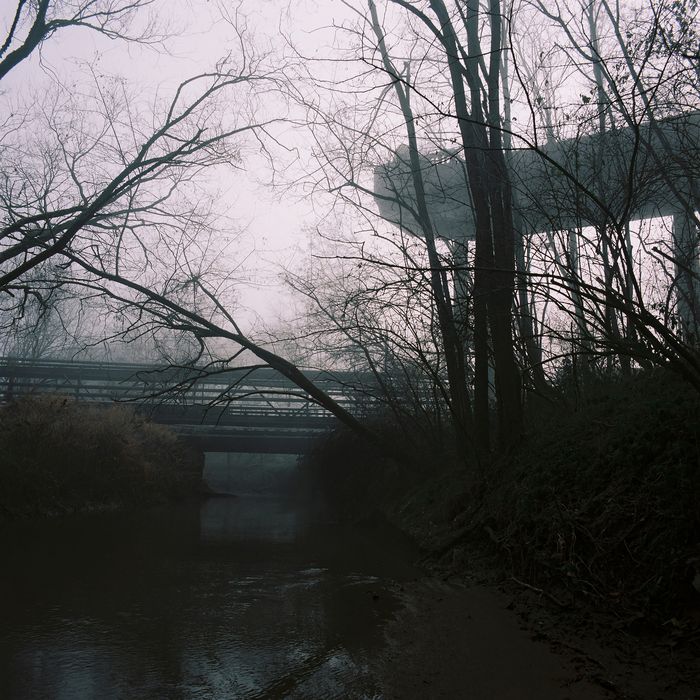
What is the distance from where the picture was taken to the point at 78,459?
1341cm

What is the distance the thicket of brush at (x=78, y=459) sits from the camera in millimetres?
11477

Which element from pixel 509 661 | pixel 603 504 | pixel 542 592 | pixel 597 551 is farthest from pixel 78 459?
pixel 509 661

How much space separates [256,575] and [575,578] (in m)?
Answer: 3.30

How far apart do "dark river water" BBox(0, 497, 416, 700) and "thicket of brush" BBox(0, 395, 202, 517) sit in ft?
6.17

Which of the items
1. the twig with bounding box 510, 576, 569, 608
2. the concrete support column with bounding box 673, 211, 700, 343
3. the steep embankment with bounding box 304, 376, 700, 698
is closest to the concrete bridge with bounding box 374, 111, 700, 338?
the concrete support column with bounding box 673, 211, 700, 343

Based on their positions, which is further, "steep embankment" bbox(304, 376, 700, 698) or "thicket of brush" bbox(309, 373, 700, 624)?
"thicket of brush" bbox(309, 373, 700, 624)

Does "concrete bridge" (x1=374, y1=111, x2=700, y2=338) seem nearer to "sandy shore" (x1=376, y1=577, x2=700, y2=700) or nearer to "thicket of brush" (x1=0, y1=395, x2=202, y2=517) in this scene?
"sandy shore" (x1=376, y1=577, x2=700, y2=700)

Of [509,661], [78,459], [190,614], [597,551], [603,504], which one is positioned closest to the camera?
[509,661]

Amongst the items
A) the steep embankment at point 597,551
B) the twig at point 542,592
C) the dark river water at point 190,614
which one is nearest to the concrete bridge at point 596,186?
the steep embankment at point 597,551

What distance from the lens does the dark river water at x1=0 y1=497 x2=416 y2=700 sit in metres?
3.46

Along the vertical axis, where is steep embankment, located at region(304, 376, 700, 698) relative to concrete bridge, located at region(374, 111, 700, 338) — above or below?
below

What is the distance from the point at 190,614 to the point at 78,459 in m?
9.53

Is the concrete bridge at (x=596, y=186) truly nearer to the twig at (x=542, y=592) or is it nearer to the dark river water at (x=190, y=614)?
the twig at (x=542, y=592)

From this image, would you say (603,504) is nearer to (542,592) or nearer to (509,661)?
(542,592)
